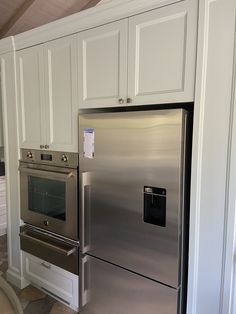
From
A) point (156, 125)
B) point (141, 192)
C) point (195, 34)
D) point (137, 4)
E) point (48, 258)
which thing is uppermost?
point (137, 4)

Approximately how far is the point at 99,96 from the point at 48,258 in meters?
1.41

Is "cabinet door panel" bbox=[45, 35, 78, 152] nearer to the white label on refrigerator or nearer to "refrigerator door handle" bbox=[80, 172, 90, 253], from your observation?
the white label on refrigerator

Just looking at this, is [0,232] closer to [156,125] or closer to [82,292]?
[82,292]

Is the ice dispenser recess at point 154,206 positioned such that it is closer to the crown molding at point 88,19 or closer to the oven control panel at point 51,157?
the oven control panel at point 51,157

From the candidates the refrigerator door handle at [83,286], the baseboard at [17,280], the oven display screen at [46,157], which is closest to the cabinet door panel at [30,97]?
the oven display screen at [46,157]

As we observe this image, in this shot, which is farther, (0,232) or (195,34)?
(0,232)

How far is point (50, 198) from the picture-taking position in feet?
6.62

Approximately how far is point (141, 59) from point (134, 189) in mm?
795

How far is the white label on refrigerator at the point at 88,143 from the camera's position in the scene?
1.70 metres

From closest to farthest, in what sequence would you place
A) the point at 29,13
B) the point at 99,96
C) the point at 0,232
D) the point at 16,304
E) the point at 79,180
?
the point at 16,304
the point at 99,96
the point at 79,180
the point at 29,13
the point at 0,232

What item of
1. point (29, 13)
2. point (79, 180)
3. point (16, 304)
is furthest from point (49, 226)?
point (29, 13)

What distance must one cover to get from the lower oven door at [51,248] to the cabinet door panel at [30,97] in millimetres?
775

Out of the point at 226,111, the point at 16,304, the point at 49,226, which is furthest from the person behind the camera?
the point at 49,226

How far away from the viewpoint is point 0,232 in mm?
3473
